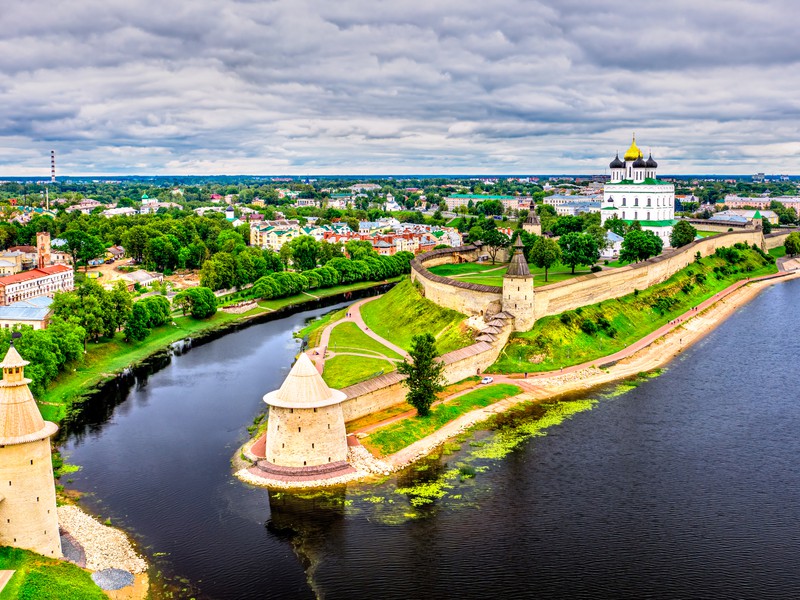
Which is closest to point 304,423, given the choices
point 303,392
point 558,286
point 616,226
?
point 303,392

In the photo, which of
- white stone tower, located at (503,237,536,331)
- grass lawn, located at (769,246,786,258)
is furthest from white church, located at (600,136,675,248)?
white stone tower, located at (503,237,536,331)

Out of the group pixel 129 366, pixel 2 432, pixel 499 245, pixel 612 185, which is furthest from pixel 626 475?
pixel 612 185

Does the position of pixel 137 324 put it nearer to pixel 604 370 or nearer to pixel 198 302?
pixel 198 302

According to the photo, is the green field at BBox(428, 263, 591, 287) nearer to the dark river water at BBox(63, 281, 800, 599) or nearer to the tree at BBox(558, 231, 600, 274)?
the tree at BBox(558, 231, 600, 274)

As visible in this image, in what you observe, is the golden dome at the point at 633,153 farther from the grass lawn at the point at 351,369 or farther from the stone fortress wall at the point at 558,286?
the grass lawn at the point at 351,369

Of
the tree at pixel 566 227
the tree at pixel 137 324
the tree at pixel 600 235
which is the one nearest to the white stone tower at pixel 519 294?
the tree at pixel 600 235
